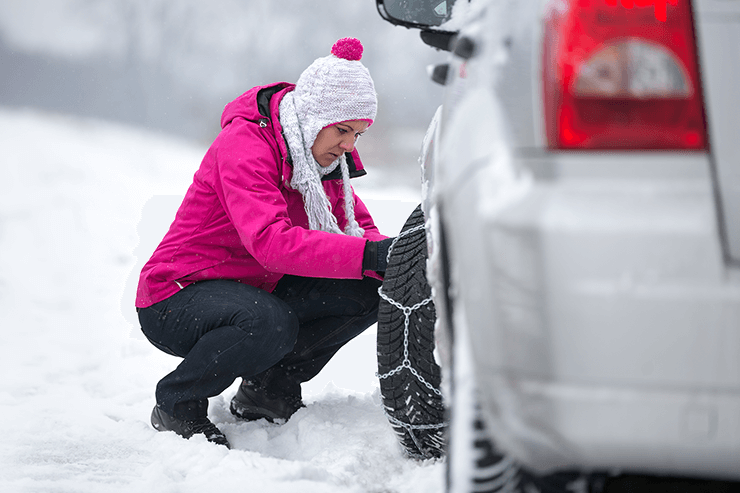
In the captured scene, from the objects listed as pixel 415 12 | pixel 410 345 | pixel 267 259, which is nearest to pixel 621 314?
pixel 410 345

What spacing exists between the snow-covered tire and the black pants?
519 millimetres

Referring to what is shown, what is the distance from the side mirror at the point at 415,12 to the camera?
1.41 metres

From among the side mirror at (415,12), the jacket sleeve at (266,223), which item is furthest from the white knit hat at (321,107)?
the side mirror at (415,12)

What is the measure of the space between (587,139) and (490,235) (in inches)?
6.2

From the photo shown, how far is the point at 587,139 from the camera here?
2.36 feet

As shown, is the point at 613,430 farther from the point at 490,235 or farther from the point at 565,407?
the point at 490,235

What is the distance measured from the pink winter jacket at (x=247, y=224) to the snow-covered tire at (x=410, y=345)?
215 millimetres

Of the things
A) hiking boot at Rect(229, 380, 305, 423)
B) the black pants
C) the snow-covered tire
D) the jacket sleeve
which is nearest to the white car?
the snow-covered tire

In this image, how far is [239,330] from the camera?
201cm

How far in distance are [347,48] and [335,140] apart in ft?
1.05

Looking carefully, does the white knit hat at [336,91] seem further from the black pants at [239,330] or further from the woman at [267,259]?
the black pants at [239,330]

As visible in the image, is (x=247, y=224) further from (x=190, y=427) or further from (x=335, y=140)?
(x=190, y=427)

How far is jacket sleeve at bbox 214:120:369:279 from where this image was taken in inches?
72.5

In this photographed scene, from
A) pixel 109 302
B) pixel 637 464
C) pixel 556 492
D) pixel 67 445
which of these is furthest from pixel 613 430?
pixel 109 302
